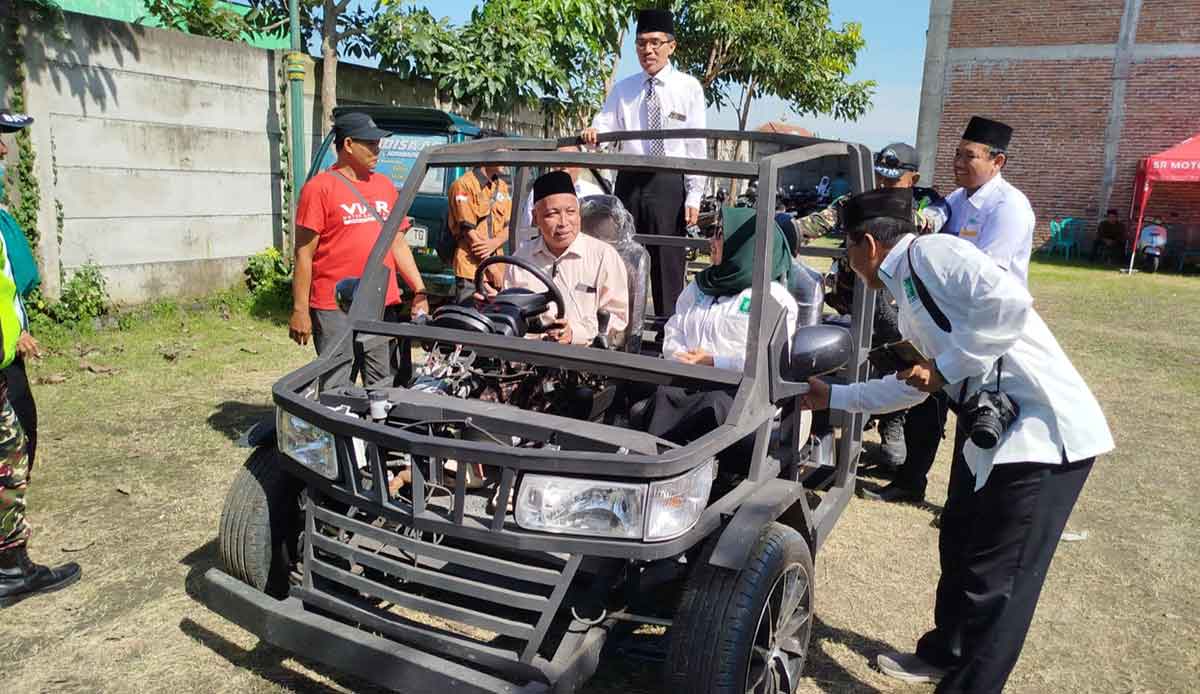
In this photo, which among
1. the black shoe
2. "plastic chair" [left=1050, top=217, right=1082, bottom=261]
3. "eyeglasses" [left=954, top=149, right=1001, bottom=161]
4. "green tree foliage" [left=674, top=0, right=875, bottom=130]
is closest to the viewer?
"eyeglasses" [left=954, top=149, right=1001, bottom=161]

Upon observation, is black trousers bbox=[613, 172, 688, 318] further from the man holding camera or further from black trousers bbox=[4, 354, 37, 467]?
black trousers bbox=[4, 354, 37, 467]

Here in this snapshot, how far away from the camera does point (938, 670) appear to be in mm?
3316

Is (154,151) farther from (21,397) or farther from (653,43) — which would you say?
(653,43)

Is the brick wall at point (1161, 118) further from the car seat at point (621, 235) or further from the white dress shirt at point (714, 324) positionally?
the white dress shirt at point (714, 324)

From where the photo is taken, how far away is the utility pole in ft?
29.5

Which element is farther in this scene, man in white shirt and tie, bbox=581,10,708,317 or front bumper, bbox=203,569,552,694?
man in white shirt and tie, bbox=581,10,708,317

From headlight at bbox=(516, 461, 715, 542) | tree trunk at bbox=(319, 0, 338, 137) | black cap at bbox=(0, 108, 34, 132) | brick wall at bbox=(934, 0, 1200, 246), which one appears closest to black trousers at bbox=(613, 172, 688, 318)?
headlight at bbox=(516, 461, 715, 542)

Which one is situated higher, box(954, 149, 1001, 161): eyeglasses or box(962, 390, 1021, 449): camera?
box(954, 149, 1001, 161): eyeglasses

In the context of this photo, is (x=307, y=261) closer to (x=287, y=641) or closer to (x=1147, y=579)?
(x=287, y=641)

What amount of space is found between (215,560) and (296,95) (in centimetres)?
A: 640

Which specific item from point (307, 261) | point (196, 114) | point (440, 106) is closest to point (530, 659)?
point (307, 261)

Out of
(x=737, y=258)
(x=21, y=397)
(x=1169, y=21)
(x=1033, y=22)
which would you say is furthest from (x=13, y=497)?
(x=1169, y=21)

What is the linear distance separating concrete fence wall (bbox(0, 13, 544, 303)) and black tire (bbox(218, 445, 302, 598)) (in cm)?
541

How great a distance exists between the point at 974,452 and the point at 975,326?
19.0 inches
